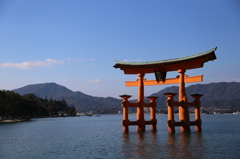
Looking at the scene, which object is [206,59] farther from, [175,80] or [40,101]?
[40,101]

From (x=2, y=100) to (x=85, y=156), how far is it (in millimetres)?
62117

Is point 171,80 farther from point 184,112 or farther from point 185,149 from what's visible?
point 185,149

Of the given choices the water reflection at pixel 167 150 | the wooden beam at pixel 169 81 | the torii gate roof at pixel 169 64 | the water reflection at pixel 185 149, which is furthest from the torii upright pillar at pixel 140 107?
the water reflection at pixel 167 150

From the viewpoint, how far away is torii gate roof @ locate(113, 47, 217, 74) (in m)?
26.7

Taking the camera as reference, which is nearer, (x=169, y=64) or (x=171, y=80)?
(x=169, y=64)

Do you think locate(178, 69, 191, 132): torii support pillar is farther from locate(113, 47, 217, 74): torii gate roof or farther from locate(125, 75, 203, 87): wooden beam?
locate(113, 47, 217, 74): torii gate roof

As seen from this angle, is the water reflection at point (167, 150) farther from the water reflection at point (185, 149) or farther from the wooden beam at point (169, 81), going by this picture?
the wooden beam at point (169, 81)

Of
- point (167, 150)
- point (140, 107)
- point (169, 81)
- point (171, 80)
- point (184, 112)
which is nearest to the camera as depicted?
point (167, 150)

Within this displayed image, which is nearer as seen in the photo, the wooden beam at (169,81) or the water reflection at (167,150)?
Result: the water reflection at (167,150)

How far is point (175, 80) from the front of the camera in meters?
31.2

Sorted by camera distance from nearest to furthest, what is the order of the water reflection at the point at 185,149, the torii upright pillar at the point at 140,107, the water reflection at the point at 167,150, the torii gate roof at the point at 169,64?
1. the water reflection at the point at 185,149
2. the water reflection at the point at 167,150
3. the torii gate roof at the point at 169,64
4. the torii upright pillar at the point at 140,107

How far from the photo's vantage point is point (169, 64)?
28984 mm

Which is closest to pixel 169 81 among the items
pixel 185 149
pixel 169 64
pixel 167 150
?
pixel 169 64

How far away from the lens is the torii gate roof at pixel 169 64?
26656 millimetres
